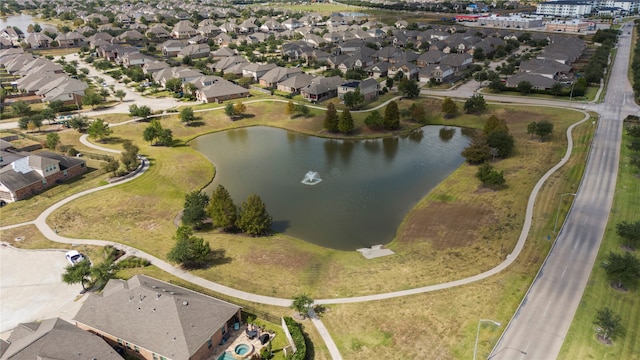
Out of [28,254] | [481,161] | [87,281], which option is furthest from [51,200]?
[481,161]

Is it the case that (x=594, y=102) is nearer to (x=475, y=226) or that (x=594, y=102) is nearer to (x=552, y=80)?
(x=552, y=80)

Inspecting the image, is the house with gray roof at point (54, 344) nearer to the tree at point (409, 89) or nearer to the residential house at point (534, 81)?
the tree at point (409, 89)

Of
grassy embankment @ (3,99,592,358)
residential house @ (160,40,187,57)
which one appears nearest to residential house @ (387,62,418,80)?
grassy embankment @ (3,99,592,358)

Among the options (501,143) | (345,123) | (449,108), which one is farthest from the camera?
(449,108)

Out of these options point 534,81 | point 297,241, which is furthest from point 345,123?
point 534,81

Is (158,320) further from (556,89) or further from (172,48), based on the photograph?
(172,48)
